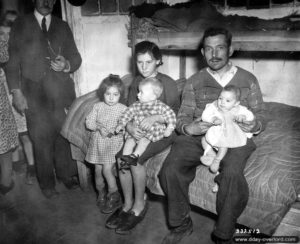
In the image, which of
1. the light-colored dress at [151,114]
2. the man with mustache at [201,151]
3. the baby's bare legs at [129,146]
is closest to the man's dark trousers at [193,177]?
the man with mustache at [201,151]

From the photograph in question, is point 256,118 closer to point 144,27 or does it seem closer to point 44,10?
point 144,27

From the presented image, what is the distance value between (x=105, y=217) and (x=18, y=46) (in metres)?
1.24

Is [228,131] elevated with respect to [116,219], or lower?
elevated

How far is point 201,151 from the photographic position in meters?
1.57

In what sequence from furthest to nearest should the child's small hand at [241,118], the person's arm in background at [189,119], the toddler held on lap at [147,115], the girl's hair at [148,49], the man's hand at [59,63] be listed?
the man's hand at [59,63], the girl's hair at [148,49], the toddler held on lap at [147,115], the person's arm in background at [189,119], the child's small hand at [241,118]

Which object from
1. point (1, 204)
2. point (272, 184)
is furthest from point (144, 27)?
point (1, 204)

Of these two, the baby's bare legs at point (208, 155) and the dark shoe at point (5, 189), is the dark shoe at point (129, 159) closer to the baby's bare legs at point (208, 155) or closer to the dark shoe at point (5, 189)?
the baby's bare legs at point (208, 155)

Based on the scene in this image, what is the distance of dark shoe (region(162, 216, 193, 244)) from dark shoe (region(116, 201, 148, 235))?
0.23 meters

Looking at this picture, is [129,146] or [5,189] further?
[5,189]

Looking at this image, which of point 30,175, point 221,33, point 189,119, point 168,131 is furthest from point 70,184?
point 221,33

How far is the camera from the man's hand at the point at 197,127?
151 cm

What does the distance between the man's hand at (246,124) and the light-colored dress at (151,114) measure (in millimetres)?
368

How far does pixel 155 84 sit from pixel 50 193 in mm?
1144

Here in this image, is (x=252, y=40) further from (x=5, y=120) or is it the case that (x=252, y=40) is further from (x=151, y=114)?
(x=5, y=120)
